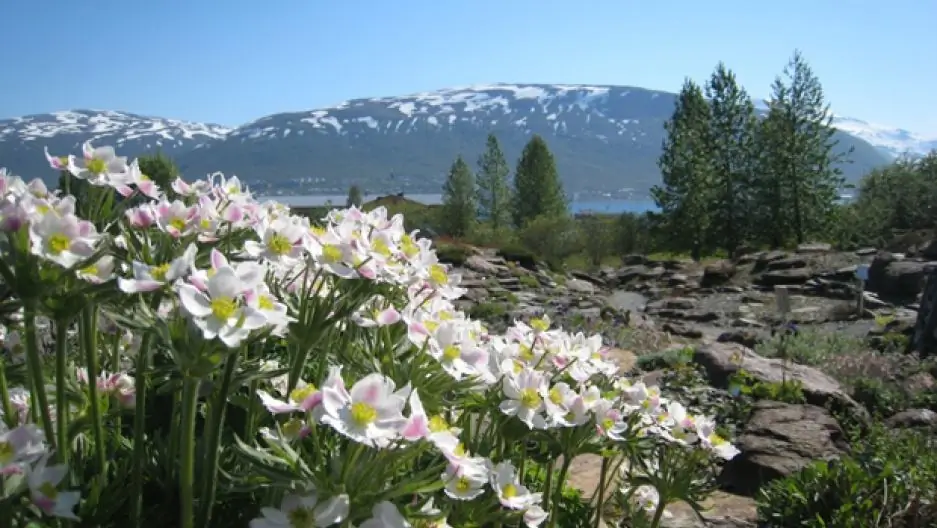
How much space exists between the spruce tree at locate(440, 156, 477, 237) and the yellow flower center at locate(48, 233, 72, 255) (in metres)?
46.9

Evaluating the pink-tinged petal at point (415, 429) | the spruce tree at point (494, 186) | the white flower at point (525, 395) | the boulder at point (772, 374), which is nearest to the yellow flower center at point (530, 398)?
the white flower at point (525, 395)

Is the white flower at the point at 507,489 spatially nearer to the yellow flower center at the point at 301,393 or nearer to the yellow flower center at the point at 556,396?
the yellow flower center at the point at 556,396

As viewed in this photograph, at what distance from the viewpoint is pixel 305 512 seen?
1.25 meters

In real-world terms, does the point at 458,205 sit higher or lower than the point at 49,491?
lower

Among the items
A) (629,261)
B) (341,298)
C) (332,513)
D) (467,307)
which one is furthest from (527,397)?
(629,261)

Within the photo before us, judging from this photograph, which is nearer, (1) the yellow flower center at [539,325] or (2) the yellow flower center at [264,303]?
(2) the yellow flower center at [264,303]

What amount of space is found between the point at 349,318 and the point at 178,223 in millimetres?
450

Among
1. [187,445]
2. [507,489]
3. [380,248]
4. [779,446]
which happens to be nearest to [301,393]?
[187,445]

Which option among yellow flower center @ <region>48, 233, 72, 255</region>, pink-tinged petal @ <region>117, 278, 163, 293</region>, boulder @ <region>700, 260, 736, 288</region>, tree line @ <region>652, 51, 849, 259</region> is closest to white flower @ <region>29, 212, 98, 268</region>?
yellow flower center @ <region>48, 233, 72, 255</region>

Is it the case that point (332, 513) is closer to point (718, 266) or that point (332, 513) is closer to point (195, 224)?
point (195, 224)

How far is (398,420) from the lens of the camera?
1221 millimetres

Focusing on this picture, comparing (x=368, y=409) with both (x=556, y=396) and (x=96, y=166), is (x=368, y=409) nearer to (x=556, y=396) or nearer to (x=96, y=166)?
(x=556, y=396)

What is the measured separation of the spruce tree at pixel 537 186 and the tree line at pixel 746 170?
12.3m

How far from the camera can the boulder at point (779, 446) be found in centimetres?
Result: 502
